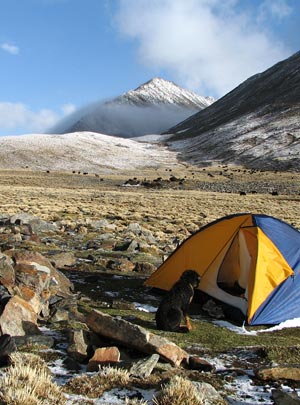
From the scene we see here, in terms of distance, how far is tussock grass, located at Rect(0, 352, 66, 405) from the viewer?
464 cm

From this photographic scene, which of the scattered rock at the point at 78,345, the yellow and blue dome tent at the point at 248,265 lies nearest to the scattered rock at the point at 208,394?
the scattered rock at the point at 78,345

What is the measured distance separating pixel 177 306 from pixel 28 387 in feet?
14.0

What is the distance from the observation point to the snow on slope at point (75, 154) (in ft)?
330

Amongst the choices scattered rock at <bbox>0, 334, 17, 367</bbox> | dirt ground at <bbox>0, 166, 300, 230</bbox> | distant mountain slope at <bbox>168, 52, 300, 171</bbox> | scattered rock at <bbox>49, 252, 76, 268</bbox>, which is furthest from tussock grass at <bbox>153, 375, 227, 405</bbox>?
distant mountain slope at <bbox>168, 52, 300, 171</bbox>

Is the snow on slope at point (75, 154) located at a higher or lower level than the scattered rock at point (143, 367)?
higher

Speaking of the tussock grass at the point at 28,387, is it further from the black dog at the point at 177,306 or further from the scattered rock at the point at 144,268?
the scattered rock at the point at 144,268

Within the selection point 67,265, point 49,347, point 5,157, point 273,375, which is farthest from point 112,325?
point 5,157

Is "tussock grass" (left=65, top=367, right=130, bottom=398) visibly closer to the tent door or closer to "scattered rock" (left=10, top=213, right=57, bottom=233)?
the tent door

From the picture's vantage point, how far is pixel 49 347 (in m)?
6.48

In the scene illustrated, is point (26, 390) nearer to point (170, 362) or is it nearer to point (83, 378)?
point (83, 378)

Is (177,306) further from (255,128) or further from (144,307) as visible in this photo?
(255,128)

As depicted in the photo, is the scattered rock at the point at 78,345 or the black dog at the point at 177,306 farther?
the black dog at the point at 177,306

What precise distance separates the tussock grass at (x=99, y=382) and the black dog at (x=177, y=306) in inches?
105

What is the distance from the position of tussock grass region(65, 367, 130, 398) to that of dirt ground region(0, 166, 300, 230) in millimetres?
17430
